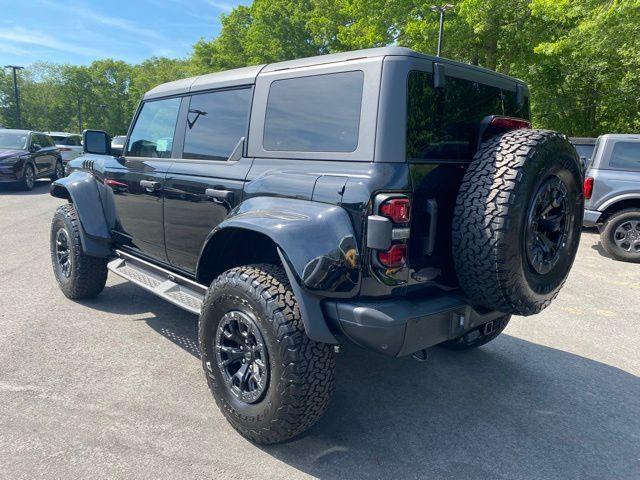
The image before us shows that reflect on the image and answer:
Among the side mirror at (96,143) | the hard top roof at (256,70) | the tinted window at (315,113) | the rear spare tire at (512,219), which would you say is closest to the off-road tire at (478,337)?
the rear spare tire at (512,219)

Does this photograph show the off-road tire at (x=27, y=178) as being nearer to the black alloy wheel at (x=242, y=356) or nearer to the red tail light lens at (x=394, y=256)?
the black alloy wheel at (x=242, y=356)

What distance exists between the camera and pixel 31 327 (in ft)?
13.1

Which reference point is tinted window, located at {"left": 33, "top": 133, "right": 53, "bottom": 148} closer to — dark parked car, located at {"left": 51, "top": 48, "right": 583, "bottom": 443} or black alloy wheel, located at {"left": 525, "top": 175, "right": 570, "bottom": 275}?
dark parked car, located at {"left": 51, "top": 48, "right": 583, "bottom": 443}

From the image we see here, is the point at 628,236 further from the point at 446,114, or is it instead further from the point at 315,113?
the point at 315,113

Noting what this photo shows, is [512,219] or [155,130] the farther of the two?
[155,130]

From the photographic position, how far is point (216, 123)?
330cm

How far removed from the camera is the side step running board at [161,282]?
3.20 metres

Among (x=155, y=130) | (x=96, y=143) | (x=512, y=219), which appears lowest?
(x=512, y=219)

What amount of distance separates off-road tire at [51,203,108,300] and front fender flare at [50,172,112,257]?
100 mm

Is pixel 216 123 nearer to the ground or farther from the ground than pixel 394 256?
farther from the ground

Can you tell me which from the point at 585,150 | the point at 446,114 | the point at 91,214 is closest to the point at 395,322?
the point at 446,114

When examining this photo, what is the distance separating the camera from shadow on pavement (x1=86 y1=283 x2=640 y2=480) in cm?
248

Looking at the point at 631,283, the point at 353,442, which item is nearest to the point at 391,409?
the point at 353,442

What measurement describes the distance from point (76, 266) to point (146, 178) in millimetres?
1311
